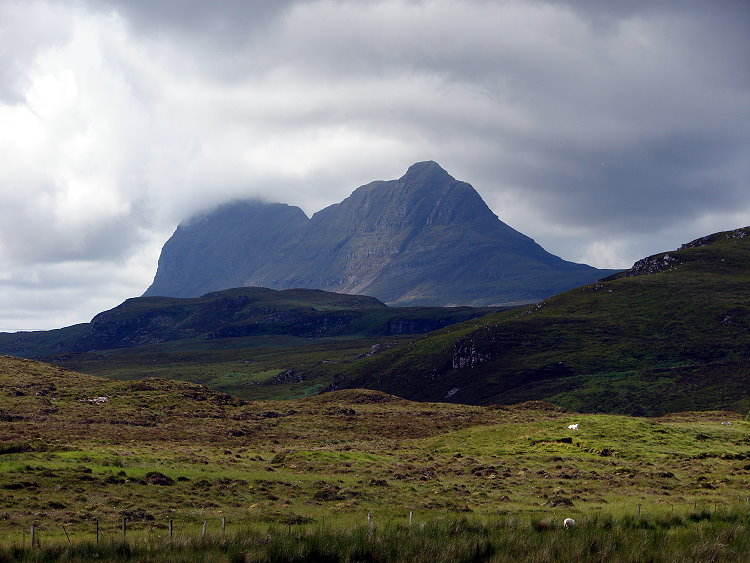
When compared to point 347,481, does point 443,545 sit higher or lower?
higher

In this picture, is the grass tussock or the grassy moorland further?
the grassy moorland

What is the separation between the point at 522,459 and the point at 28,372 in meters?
83.8

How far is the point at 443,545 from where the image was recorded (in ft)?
112

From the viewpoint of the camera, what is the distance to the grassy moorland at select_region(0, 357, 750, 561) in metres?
34.3

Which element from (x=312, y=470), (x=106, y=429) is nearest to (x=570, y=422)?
(x=312, y=470)

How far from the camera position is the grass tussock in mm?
31141

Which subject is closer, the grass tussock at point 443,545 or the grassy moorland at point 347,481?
the grass tussock at point 443,545

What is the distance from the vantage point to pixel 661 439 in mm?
80250

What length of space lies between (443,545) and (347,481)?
26.4 m

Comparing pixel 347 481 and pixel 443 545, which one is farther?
pixel 347 481

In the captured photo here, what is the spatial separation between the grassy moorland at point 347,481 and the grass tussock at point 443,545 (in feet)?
0.33

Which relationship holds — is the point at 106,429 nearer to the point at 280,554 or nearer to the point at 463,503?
the point at 463,503

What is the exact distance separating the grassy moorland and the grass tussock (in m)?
0.10

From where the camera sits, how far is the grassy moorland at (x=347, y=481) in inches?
1352
